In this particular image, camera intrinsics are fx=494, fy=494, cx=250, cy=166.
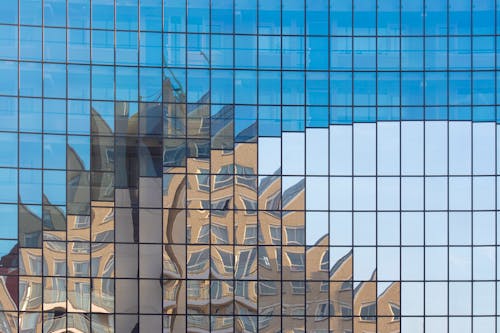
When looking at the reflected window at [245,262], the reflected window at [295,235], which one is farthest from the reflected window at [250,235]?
the reflected window at [295,235]

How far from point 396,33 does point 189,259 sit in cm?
1121

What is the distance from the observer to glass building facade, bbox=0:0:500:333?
17.6 meters

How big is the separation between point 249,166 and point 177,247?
3877 millimetres

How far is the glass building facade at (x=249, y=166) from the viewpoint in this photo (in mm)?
17609

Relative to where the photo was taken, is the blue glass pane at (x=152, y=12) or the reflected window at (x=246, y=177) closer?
the reflected window at (x=246, y=177)

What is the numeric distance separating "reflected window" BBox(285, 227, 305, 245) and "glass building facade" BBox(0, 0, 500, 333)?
11 centimetres

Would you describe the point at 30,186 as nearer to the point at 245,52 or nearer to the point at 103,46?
the point at 103,46

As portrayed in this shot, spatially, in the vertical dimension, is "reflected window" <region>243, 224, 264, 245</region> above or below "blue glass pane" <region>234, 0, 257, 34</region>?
below

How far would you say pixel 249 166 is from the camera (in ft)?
58.3

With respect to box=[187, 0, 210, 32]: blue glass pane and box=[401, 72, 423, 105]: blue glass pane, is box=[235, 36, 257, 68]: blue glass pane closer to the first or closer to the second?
box=[187, 0, 210, 32]: blue glass pane

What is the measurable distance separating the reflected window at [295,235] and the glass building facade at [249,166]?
0.35 feet

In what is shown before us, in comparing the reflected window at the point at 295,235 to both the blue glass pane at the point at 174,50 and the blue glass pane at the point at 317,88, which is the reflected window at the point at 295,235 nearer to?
the blue glass pane at the point at 317,88

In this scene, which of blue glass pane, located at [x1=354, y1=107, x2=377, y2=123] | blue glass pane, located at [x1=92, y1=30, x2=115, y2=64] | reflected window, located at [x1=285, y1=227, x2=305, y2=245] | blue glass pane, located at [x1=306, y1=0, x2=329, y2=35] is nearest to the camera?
reflected window, located at [x1=285, y1=227, x2=305, y2=245]

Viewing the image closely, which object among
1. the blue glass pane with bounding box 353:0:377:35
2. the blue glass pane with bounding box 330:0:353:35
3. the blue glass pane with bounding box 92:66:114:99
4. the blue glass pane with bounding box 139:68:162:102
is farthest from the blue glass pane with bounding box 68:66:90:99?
the blue glass pane with bounding box 353:0:377:35
